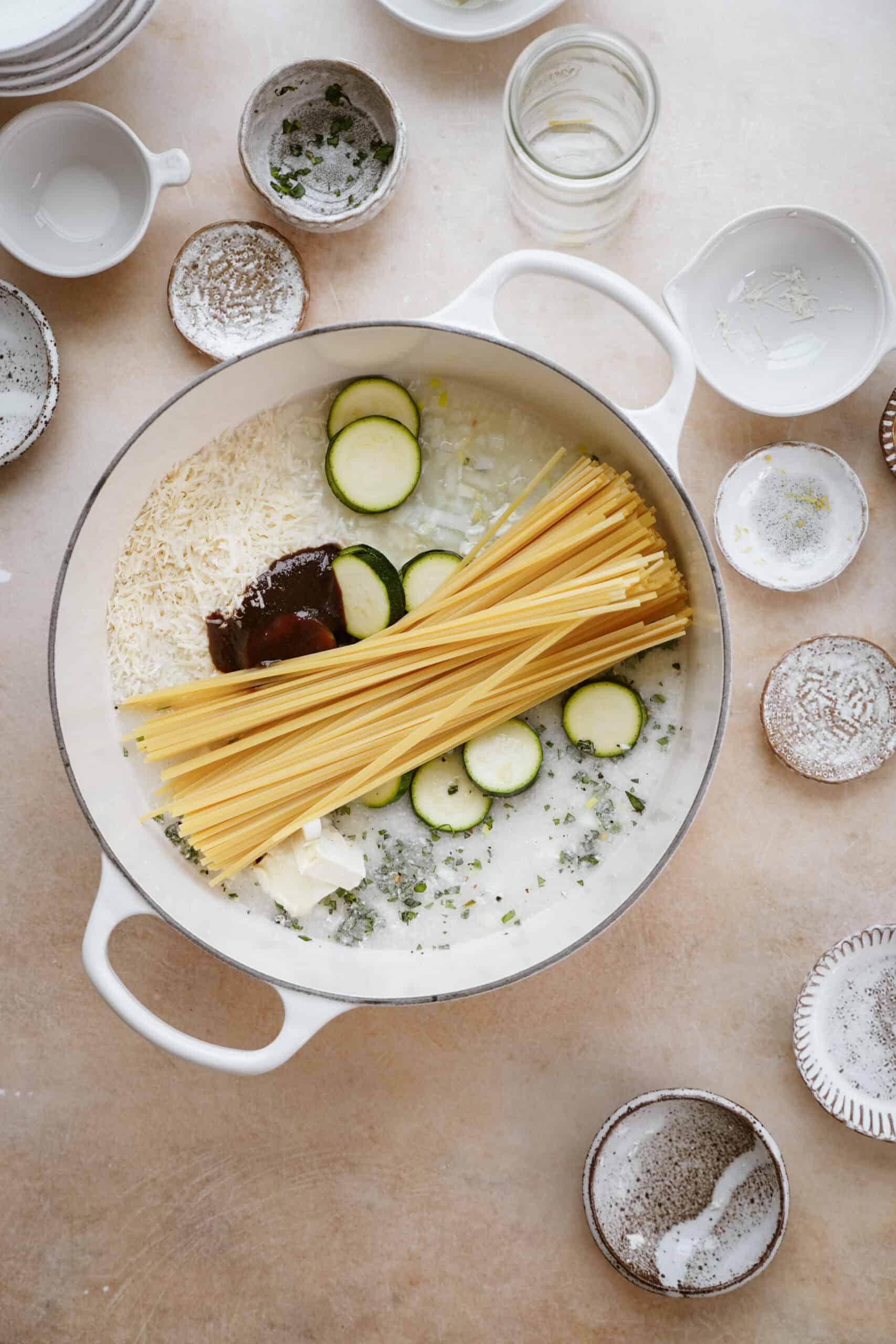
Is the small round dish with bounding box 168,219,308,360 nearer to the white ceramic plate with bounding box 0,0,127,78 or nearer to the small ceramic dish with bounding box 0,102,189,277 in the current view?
the small ceramic dish with bounding box 0,102,189,277

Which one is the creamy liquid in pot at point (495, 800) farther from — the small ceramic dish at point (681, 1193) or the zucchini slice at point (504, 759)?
the small ceramic dish at point (681, 1193)

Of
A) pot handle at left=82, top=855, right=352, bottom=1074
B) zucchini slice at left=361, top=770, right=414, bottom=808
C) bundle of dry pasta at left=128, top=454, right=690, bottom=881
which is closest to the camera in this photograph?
pot handle at left=82, top=855, right=352, bottom=1074

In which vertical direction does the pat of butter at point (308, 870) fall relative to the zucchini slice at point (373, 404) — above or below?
below

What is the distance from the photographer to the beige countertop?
173 cm

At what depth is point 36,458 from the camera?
1734mm

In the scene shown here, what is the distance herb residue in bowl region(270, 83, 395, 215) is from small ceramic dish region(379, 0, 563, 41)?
0.17m

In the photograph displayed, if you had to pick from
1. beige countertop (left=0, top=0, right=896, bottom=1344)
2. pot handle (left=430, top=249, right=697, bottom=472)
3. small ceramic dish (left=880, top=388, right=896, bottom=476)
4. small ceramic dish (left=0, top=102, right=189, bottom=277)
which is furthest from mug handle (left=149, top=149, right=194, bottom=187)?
small ceramic dish (left=880, top=388, right=896, bottom=476)

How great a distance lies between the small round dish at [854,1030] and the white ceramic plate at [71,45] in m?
2.02

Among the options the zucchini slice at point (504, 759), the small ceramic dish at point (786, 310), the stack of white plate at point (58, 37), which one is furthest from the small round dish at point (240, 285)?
the zucchini slice at point (504, 759)

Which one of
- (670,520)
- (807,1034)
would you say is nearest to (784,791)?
(807,1034)

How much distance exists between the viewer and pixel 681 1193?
167 centimetres

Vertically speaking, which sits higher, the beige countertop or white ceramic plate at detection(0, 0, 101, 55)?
white ceramic plate at detection(0, 0, 101, 55)

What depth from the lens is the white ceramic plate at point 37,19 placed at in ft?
4.71

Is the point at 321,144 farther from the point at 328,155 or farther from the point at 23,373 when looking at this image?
the point at 23,373
